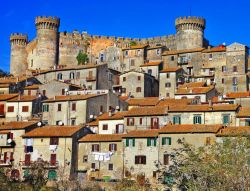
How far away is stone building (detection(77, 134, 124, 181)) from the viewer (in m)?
57.7

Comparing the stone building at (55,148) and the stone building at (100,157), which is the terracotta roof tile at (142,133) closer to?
the stone building at (100,157)

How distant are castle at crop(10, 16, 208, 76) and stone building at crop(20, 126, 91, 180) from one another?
118ft

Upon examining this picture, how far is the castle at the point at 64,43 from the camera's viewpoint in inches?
3760

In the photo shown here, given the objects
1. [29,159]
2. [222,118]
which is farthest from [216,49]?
[29,159]

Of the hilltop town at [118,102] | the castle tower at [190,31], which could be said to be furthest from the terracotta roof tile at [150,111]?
the castle tower at [190,31]

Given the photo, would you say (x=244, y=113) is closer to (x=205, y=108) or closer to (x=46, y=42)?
(x=205, y=108)

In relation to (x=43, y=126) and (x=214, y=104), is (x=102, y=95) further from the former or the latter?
(x=214, y=104)

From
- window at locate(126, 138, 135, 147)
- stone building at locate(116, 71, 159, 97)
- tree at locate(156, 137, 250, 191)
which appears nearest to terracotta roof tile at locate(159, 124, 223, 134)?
window at locate(126, 138, 135, 147)

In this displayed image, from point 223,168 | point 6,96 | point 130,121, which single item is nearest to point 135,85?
point 6,96

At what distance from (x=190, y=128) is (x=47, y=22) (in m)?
51.5

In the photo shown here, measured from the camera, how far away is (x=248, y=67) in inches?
3157

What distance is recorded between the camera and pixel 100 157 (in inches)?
2314

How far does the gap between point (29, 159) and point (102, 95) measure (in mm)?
12179

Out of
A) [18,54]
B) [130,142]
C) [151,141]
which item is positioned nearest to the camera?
[151,141]
